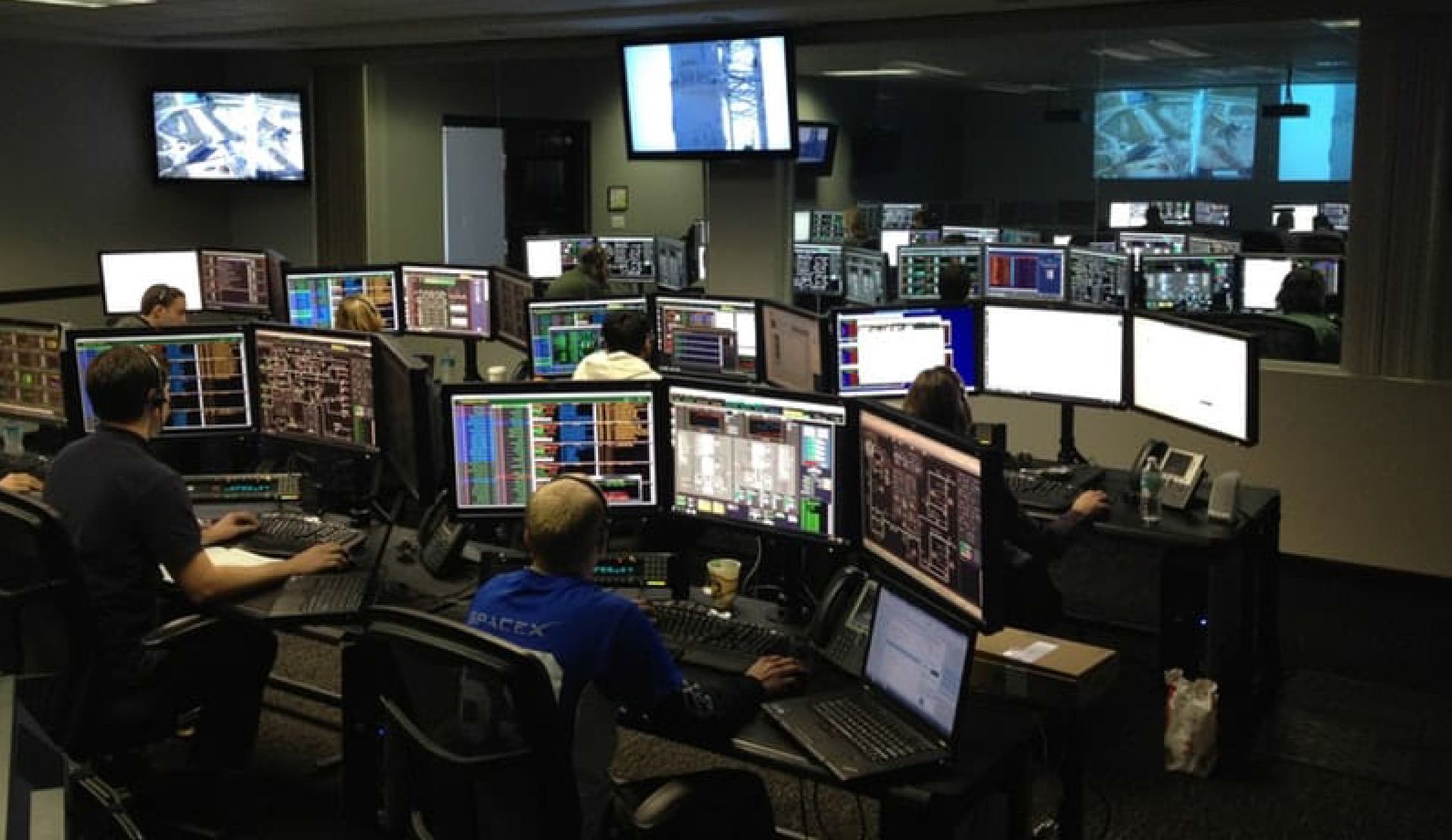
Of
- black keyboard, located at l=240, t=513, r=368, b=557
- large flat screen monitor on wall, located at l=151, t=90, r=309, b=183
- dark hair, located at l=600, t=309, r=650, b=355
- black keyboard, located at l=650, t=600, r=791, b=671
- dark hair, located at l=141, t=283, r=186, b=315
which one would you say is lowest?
black keyboard, located at l=650, t=600, r=791, b=671

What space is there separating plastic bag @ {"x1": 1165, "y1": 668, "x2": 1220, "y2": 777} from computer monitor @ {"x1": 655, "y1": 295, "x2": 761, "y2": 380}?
2262mm

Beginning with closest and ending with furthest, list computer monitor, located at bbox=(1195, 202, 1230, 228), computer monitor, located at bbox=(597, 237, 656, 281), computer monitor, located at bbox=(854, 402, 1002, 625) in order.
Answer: computer monitor, located at bbox=(854, 402, 1002, 625)
computer monitor, located at bbox=(597, 237, 656, 281)
computer monitor, located at bbox=(1195, 202, 1230, 228)

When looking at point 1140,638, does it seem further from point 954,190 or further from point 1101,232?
point 954,190

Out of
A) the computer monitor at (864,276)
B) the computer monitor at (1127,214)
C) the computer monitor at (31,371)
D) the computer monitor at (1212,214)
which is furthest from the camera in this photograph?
the computer monitor at (1127,214)

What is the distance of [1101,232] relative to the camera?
9766 millimetres

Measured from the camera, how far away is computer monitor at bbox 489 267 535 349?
6.36 metres

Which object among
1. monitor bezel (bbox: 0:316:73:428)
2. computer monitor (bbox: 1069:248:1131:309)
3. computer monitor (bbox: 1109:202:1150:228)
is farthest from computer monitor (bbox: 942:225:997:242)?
monitor bezel (bbox: 0:316:73:428)

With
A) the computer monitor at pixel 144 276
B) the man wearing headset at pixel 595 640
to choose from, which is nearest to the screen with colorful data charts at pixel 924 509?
the man wearing headset at pixel 595 640

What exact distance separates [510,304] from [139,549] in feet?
11.2

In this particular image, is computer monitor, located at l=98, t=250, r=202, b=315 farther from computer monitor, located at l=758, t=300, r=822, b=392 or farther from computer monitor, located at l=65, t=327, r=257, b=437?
computer monitor, located at l=758, t=300, r=822, b=392

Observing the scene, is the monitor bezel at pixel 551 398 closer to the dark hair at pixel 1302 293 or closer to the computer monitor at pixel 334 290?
the computer monitor at pixel 334 290

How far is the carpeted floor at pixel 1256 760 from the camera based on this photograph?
11.8ft

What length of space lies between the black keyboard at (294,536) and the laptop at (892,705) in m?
1.50

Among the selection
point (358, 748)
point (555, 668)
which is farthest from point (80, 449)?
point (555, 668)
